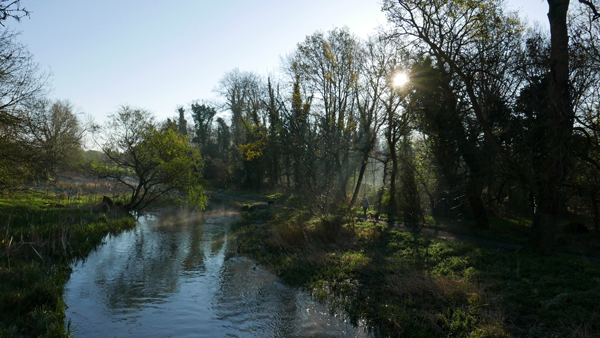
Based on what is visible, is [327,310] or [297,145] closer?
[327,310]

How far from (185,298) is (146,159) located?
50.7 ft

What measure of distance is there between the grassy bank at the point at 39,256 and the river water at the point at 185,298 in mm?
527

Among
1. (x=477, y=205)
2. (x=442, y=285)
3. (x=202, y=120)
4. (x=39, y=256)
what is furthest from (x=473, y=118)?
(x=202, y=120)

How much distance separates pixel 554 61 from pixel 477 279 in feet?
21.8

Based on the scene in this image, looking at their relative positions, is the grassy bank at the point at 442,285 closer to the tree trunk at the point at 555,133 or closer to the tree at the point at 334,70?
the tree trunk at the point at 555,133

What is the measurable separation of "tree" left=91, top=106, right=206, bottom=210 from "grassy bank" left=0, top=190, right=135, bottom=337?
2.98m

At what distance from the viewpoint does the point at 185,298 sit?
9695 millimetres

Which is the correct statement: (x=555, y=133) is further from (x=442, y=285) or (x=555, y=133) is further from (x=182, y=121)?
(x=182, y=121)

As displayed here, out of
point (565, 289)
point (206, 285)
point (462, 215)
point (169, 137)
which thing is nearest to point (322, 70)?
point (169, 137)

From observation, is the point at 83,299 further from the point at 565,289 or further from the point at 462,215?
the point at 462,215

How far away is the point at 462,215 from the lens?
18547 mm

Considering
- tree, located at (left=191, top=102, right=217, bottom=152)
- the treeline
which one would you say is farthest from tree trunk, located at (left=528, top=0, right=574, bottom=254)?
tree, located at (left=191, top=102, right=217, bottom=152)

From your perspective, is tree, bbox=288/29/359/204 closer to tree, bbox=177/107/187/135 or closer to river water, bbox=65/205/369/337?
river water, bbox=65/205/369/337

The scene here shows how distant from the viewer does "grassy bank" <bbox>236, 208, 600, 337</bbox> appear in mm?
6977
